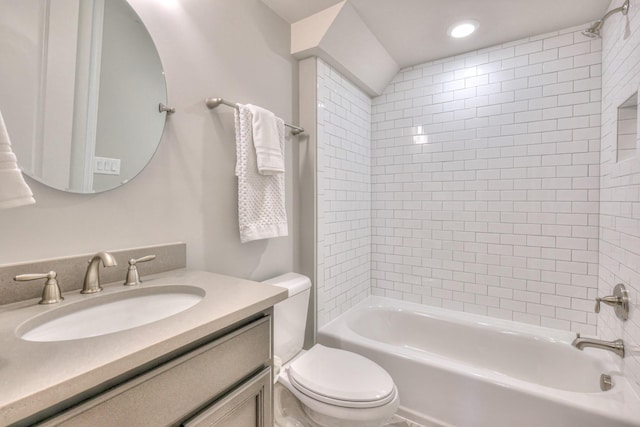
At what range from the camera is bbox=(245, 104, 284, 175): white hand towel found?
58.4 inches

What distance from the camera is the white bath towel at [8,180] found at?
1.85 feet

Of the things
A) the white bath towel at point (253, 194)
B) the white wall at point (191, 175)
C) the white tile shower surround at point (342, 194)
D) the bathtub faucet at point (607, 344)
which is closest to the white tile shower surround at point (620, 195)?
the bathtub faucet at point (607, 344)

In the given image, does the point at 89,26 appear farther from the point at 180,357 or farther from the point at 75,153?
the point at 180,357

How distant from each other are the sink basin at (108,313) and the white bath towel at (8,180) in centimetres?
31

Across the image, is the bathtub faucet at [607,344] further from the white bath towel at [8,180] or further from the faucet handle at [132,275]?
the white bath towel at [8,180]

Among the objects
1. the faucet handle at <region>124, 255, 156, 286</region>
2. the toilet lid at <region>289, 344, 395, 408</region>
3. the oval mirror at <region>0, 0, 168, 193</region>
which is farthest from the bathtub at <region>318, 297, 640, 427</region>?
the oval mirror at <region>0, 0, 168, 193</region>

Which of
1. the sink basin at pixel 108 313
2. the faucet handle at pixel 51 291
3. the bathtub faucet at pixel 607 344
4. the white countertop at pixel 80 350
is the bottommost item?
the bathtub faucet at pixel 607 344

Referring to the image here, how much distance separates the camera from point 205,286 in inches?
39.3

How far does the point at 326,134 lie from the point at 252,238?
0.92 m

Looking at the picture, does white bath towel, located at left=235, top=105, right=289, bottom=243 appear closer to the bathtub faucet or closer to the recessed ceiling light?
the recessed ceiling light

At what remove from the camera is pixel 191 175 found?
1.32m

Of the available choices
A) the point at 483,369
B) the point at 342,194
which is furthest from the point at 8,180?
the point at 483,369

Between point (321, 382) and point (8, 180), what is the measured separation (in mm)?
1273

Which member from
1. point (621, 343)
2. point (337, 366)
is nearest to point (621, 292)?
point (621, 343)
